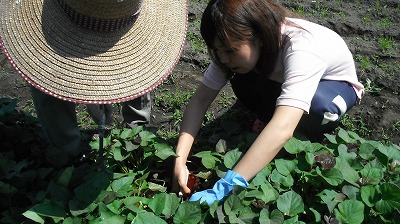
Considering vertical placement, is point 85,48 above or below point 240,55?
above

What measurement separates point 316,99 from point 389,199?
2.30 feet

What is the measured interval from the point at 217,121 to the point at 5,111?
1095 mm

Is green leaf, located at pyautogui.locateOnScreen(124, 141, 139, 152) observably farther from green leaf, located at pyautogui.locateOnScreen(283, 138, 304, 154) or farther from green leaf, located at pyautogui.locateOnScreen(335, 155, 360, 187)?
green leaf, located at pyautogui.locateOnScreen(335, 155, 360, 187)

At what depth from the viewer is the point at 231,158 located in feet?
6.97

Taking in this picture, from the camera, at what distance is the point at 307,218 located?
2039 millimetres

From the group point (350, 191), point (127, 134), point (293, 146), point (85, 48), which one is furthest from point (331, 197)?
point (85, 48)

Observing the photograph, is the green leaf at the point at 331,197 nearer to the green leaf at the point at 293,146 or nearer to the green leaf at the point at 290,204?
the green leaf at the point at 290,204

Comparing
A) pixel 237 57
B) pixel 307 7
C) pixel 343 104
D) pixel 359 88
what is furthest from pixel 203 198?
pixel 307 7

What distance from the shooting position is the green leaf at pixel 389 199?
6.19 ft

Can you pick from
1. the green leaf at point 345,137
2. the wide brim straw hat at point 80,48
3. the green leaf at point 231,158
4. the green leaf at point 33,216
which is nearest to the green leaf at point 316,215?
the green leaf at point 231,158

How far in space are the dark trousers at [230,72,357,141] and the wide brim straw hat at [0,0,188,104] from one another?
76 centimetres

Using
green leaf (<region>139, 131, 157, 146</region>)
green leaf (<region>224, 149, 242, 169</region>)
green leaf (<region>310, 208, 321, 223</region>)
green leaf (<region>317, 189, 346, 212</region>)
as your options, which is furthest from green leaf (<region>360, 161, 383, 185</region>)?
green leaf (<region>139, 131, 157, 146</region>)

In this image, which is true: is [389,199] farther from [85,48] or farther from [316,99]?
[85,48]

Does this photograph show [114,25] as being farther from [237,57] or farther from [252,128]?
[252,128]
